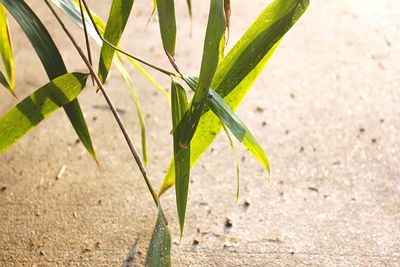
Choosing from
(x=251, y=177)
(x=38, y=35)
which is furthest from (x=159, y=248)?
(x=251, y=177)

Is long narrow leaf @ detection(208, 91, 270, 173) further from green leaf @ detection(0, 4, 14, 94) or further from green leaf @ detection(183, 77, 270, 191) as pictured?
green leaf @ detection(0, 4, 14, 94)

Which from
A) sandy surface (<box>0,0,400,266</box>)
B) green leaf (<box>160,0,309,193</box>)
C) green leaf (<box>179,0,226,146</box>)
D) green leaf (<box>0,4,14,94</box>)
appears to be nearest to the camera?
green leaf (<box>179,0,226,146</box>)

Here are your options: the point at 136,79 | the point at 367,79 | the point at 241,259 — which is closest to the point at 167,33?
the point at 241,259

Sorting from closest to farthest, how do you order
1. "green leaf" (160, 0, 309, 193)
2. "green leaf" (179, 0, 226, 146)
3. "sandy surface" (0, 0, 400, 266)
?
"green leaf" (179, 0, 226, 146) < "green leaf" (160, 0, 309, 193) < "sandy surface" (0, 0, 400, 266)

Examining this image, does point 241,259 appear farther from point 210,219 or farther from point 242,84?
point 242,84

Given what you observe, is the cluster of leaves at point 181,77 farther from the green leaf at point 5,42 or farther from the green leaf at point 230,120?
the green leaf at point 5,42

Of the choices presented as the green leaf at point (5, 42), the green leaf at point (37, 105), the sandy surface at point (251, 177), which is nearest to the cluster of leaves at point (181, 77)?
the green leaf at point (37, 105)

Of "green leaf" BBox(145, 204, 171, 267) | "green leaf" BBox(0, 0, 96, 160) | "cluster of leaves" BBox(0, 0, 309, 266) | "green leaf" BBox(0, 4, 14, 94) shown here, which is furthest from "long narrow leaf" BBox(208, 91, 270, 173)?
"green leaf" BBox(0, 4, 14, 94)

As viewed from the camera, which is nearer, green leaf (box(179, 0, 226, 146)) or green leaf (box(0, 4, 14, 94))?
green leaf (box(179, 0, 226, 146))
